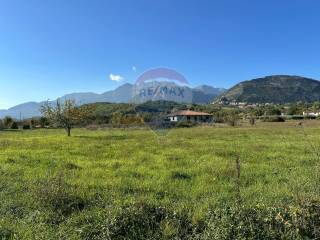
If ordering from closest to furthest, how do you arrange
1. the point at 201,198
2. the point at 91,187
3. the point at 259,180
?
the point at 201,198
the point at 91,187
the point at 259,180

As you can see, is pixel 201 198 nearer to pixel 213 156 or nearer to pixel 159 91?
pixel 213 156

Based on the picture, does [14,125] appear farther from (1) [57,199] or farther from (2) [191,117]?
(1) [57,199]

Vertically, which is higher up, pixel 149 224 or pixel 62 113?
pixel 62 113

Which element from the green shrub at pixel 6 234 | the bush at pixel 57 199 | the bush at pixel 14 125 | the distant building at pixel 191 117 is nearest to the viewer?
the green shrub at pixel 6 234

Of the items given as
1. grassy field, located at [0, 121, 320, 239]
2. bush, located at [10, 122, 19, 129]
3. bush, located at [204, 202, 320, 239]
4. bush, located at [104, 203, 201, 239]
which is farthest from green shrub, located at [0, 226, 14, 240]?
bush, located at [10, 122, 19, 129]

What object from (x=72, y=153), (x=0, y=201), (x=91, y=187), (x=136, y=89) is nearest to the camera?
(x=0, y=201)

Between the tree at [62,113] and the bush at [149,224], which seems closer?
the bush at [149,224]

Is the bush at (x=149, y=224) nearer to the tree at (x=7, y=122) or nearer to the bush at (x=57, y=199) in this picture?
the bush at (x=57, y=199)

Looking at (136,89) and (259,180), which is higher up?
(136,89)

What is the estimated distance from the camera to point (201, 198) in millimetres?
8805

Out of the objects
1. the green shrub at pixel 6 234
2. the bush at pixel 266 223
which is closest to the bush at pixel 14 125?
the green shrub at pixel 6 234

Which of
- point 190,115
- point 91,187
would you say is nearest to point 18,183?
point 91,187

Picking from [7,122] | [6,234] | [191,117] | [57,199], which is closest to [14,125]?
[7,122]

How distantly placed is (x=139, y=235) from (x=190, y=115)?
373 feet
